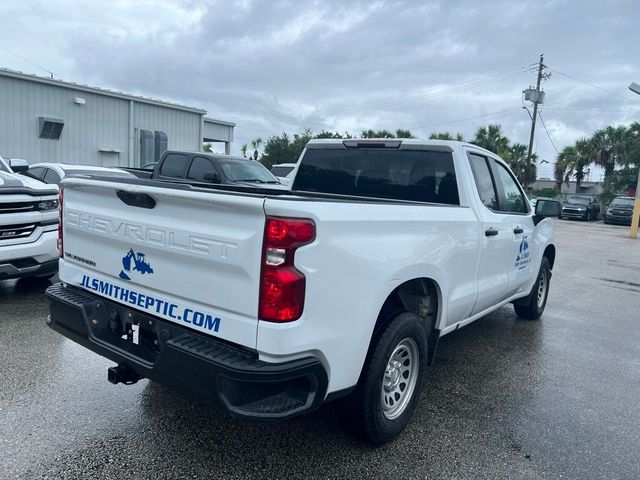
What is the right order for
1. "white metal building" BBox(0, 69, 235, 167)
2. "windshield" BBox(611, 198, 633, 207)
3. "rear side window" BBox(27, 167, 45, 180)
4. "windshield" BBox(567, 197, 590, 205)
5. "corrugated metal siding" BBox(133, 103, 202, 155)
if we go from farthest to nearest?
"windshield" BBox(567, 197, 590, 205)
"windshield" BBox(611, 198, 633, 207)
"corrugated metal siding" BBox(133, 103, 202, 155)
"white metal building" BBox(0, 69, 235, 167)
"rear side window" BBox(27, 167, 45, 180)

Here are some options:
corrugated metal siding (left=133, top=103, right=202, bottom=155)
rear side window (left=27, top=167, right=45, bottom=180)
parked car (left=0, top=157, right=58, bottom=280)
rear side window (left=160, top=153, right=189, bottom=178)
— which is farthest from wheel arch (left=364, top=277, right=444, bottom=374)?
corrugated metal siding (left=133, top=103, right=202, bottom=155)

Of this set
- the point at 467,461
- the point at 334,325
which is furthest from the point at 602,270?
the point at 334,325

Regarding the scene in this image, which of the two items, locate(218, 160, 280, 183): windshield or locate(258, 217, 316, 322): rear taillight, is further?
locate(218, 160, 280, 183): windshield

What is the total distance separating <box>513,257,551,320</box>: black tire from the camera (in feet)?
19.7

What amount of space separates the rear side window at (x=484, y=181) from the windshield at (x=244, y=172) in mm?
7090

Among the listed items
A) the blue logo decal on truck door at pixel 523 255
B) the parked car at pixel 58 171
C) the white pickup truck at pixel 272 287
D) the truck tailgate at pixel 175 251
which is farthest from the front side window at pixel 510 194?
the parked car at pixel 58 171

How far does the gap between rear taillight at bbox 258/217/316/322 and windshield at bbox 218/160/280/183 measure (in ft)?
28.5

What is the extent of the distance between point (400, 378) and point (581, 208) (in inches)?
1248

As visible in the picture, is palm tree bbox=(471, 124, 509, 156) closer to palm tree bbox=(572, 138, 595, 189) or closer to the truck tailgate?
palm tree bbox=(572, 138, 595, 189)

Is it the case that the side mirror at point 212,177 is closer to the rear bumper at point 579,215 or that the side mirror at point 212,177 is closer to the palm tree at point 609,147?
the rear bumper at point 579,215

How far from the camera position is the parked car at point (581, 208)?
101 feet

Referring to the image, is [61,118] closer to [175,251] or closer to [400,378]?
[175,251]

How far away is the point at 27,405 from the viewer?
3395mm

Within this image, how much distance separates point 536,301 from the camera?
→ 242 inches
